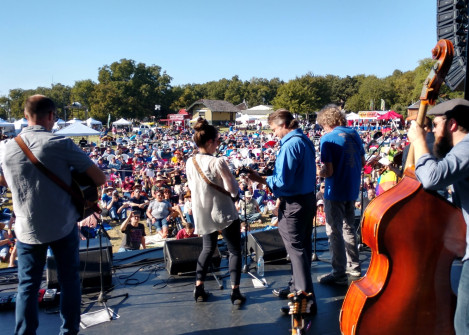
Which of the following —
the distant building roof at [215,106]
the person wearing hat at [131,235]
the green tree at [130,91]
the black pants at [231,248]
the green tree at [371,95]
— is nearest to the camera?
the black pants at [231,248]

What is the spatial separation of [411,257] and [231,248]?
1.43 meters

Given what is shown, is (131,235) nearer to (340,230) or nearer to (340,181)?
(340,230)

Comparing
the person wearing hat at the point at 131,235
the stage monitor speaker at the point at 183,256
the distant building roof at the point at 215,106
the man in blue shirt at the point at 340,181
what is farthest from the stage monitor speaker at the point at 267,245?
the distant building roof at the point at 215,106

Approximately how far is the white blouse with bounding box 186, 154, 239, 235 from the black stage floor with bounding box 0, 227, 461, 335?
0.67 meters

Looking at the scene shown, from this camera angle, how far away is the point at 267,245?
413 centimetres

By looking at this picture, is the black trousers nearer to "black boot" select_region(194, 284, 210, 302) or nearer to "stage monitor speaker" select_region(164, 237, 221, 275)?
"black boot" select_region(194, 284, 210, 302)

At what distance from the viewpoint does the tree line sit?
54.7m

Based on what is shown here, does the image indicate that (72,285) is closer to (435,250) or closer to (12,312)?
(12,312)

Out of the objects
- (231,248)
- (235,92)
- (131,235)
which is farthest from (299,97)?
(231,248)

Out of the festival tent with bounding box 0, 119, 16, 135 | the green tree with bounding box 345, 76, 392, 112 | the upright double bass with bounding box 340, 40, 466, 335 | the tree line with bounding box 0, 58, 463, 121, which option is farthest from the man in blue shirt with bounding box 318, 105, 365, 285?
the green tree with bounding box 345, 76, 392, 112

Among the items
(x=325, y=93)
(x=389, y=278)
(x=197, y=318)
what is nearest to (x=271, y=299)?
(x=197, y=318)

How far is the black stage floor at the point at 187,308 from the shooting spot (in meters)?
2.76

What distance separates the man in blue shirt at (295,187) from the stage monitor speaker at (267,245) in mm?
1169

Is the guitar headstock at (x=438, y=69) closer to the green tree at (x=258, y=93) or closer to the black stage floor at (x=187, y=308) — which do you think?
the black stage floor at (x=187, y=308)
